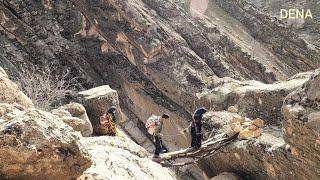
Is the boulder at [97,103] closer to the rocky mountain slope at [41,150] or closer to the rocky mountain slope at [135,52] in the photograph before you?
the rocky mountain slope at [135,52]

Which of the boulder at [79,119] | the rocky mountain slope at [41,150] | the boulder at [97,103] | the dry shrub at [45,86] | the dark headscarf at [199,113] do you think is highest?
the rocky mountain slope at [41,150]

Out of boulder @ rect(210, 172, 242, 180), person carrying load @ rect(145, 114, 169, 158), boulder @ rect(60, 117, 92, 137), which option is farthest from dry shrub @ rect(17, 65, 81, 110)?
boulder @ rect(210, 172, 242, 180)

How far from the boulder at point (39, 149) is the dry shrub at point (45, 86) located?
979cm

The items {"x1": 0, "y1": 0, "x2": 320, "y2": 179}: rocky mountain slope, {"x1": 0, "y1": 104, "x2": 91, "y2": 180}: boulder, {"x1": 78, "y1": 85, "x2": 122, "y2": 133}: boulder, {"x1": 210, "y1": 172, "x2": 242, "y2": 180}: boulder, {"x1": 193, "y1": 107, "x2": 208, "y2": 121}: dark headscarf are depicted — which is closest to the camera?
{"x1": 0, "y1": 104, "x2": 91, "y2": 180}: boulder

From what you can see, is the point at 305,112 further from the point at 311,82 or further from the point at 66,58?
the point at 66,58

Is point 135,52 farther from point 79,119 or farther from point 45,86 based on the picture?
point 79,119

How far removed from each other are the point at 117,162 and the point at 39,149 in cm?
322

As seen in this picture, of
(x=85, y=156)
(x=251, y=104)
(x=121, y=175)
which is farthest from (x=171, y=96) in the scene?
(x=85, y=156)

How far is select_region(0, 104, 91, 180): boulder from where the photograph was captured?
6.64 metres

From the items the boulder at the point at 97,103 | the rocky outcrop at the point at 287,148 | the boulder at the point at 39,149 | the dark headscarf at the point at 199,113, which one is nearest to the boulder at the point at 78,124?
the boulder at the point at 97,103

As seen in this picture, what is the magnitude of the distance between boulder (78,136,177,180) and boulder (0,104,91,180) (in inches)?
20.0

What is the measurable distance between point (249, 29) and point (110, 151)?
2394cm

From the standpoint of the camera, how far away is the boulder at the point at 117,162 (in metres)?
8.78

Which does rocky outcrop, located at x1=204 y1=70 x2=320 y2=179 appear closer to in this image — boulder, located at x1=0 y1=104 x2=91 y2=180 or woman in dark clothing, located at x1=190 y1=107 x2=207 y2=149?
woman in dark clothing, located at x1=190 y1=107 x2=207 y2=149
